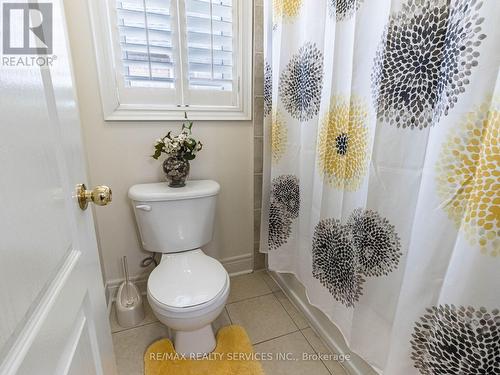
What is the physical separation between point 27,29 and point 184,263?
1.10 m

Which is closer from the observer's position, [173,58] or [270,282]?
[173,58]

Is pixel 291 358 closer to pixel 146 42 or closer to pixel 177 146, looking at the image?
pixel 177 146

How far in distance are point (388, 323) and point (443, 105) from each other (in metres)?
0.70

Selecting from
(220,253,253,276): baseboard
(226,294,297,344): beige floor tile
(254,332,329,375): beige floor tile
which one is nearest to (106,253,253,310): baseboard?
(220,253,253,276): baseboard

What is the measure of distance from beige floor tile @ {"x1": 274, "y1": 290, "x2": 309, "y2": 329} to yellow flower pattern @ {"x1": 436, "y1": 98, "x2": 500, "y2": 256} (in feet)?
3.65

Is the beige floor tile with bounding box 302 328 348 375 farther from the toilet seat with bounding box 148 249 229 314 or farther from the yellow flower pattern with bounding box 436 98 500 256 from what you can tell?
the yellow flower pattern with bounding box 436 98 500 256

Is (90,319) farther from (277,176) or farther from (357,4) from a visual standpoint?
(357,4)

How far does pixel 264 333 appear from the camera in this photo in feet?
4.57

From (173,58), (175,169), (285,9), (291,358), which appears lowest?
(291,358)

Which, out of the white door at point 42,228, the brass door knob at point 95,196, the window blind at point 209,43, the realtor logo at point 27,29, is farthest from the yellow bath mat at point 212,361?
the window blind at point 209,43

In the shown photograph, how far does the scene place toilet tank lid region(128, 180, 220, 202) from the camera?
1315 mm

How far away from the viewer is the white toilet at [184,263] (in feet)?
3.54

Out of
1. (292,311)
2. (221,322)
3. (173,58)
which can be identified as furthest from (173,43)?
(292,311)

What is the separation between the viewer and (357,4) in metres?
0.82
